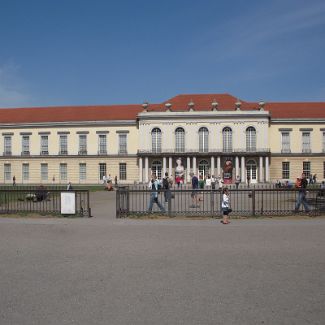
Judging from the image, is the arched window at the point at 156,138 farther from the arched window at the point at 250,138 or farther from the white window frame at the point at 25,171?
the white window frame at the point at 25,171

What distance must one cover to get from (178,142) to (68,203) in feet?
124

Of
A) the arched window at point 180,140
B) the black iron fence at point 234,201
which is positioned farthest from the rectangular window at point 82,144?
the black iron fence at point 234,201

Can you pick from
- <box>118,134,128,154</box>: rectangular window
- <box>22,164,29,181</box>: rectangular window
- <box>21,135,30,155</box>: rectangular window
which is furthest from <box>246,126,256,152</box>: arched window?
<box>22,164,29,181</box>: rectangular window

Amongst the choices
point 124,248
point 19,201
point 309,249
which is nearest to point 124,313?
point 124,248

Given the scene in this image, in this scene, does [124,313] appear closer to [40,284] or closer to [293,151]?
[40,284]

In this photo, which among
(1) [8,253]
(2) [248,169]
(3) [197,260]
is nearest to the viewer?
(3) [197,260]

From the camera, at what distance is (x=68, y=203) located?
14.9m

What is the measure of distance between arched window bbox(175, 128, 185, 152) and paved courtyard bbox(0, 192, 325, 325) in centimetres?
4080

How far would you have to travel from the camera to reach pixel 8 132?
182 ft

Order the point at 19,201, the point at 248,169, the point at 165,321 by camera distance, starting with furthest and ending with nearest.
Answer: the point at 248,169 < the point at 19,201 < the point at 165,321

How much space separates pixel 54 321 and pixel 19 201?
13582 millimetres

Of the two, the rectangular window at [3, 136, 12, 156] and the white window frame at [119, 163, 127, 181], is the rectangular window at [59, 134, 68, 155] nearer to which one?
the rectangular window at [3, 136, 12, 156]

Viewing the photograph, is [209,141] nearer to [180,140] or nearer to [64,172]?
[180,140]

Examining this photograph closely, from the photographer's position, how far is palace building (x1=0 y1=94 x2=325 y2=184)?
51.2m
